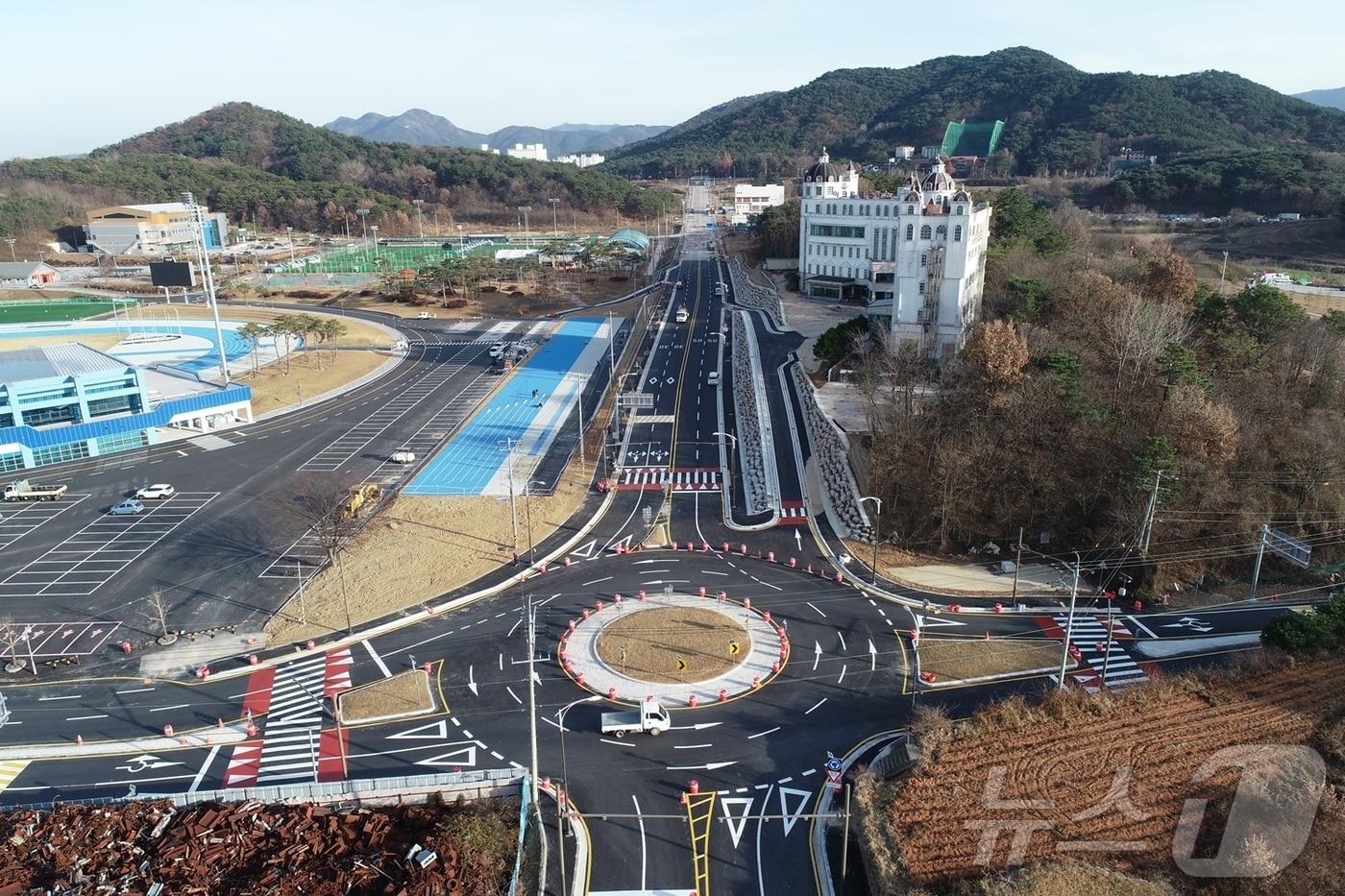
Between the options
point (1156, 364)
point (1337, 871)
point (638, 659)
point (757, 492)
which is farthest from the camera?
point (757, 492)

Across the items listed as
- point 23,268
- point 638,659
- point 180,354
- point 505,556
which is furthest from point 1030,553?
point 23,268

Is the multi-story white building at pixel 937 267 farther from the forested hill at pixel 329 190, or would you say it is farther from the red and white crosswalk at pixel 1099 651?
the forested hill at pixel 329 190

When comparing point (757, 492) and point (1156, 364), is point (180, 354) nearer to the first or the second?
point (757, 492)

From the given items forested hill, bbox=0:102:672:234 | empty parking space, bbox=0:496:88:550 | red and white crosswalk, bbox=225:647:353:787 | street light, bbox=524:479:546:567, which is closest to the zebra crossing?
street light, bbox=524:479:546:567

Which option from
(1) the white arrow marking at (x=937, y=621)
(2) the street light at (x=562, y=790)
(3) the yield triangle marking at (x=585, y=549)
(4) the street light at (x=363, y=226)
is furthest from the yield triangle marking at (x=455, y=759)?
(4) the street light at (x=363, y=226)

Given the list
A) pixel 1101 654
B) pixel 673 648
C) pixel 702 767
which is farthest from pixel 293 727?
pixel 1101 654

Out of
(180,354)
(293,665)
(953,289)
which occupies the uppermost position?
(953,289)

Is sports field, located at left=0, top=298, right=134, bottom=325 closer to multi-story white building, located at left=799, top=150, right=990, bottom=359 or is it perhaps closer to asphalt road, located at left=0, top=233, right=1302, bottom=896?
asphalt road, located at left=0, top=233, right=1302, bottom=896
